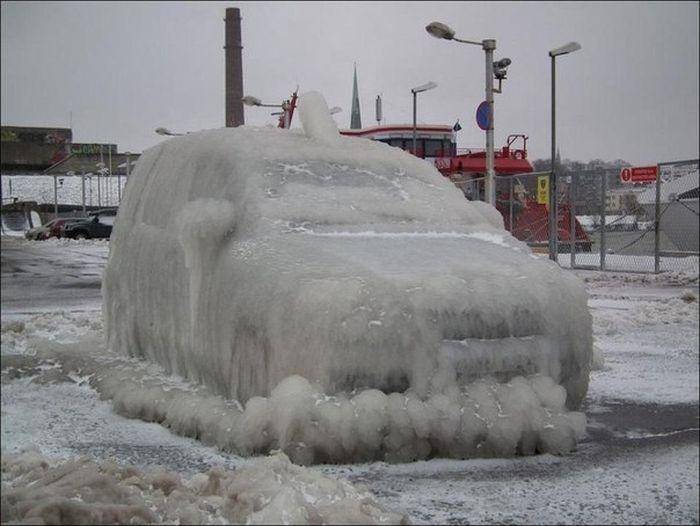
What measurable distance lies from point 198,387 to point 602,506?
6.01ft

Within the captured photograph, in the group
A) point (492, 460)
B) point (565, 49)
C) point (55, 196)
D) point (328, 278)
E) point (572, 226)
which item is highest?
point (565, 49)

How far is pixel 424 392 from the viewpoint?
284 cm

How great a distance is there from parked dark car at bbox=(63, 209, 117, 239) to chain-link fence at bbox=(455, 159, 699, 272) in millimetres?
2056

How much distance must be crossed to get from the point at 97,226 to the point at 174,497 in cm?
305

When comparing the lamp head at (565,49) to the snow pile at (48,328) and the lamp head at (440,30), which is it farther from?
the snow pile at (48,328)

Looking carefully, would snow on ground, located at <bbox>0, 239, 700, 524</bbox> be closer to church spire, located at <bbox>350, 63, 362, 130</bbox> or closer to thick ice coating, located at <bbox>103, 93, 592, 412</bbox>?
thick ice coating, located at <bbox>103, 93, 592, 412</bbox>

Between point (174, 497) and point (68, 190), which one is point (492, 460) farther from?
point (68, 190)

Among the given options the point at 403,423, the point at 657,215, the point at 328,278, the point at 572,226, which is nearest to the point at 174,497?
the point at 403,423

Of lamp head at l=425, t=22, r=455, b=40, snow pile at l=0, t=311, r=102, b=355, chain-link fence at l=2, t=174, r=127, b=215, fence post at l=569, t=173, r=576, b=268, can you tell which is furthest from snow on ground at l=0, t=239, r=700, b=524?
lamp head at l=425, t=22, r=455, b=40

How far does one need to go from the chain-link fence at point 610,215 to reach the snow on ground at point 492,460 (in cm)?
17

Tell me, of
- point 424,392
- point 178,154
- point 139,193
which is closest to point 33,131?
point 424,392

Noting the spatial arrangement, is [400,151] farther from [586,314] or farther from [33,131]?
[33,131]

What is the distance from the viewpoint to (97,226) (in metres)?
4.80

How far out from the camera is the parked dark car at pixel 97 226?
176 inches
